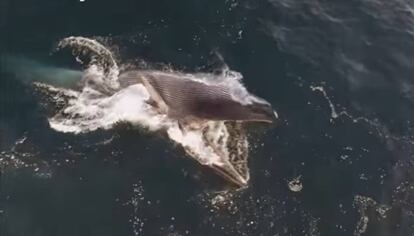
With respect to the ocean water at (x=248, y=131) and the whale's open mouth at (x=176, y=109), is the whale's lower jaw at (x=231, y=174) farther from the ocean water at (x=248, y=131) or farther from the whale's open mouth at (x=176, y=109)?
the ocean water at (x=248, y=131)

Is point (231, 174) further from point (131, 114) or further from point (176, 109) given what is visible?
point (131, 114)

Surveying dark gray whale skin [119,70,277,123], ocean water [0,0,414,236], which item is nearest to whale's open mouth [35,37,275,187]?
dark gray whale skin [119,70,277,123]

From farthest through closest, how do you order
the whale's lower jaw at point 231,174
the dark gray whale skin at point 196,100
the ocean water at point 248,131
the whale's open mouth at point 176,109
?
1. the dark gray whale skin at point 196,100
2. the whale's open mouth at point 176,109
3. the whale's lower jaw at point 231,174
4. the ocean water at point 248,131

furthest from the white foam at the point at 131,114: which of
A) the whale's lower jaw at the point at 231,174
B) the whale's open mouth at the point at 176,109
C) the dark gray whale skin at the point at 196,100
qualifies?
the dark gray whale skin at the point at 196,100

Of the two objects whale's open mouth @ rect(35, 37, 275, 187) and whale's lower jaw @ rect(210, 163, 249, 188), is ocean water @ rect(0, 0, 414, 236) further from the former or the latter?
whale's open mouth @ rect(35, 37, 275, 187)

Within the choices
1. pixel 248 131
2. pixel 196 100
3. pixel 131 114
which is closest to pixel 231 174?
pixel 248 131
